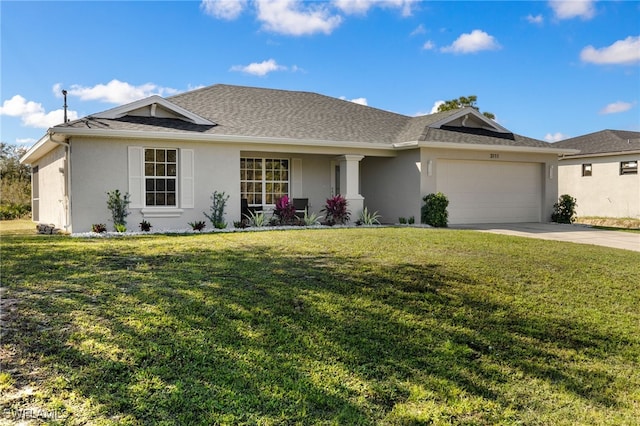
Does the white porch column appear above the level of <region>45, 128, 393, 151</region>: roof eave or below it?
below

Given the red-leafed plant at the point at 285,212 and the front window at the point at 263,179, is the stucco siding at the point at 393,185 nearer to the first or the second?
the front window at the point at 263,179

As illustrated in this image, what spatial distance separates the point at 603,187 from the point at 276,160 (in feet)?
53.4

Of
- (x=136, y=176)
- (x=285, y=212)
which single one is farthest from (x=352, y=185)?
(x=136, y=176)

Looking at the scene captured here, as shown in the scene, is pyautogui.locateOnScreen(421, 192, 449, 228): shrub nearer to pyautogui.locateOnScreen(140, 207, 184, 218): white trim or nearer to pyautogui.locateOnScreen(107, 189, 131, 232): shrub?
pyautogui.locateOnScreen(140, 207, 184, 218): white trim

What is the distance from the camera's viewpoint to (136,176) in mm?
13688

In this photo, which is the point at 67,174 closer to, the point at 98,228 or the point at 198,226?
the point at 98,228

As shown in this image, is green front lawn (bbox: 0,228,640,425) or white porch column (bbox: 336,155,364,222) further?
white porch column (bbox: 336,155,364,222)

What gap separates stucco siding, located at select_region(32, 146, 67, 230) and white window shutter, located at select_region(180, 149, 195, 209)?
350cm

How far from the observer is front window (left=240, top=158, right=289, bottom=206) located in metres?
17.0

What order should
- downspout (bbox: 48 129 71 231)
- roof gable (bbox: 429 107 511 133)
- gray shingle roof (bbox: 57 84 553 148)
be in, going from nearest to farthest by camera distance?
downspout (bbox: 48 129 71 231) < gray shingle roof (bbox: 57 84 553 148) < roof gable (bbox: 429 107 511 133)

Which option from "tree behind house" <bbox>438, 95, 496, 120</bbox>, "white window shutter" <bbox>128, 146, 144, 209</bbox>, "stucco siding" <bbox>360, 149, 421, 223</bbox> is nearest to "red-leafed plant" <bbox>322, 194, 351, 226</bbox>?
"stucco siding" <bbox>360, 149, 421, 223</bbox>

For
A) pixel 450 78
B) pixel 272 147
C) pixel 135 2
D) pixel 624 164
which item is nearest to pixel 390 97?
pixel 450 78

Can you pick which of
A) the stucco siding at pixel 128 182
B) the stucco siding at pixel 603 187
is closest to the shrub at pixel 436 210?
the stucco siding at pixel 128 182

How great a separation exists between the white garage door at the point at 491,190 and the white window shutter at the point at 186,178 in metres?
8.30
